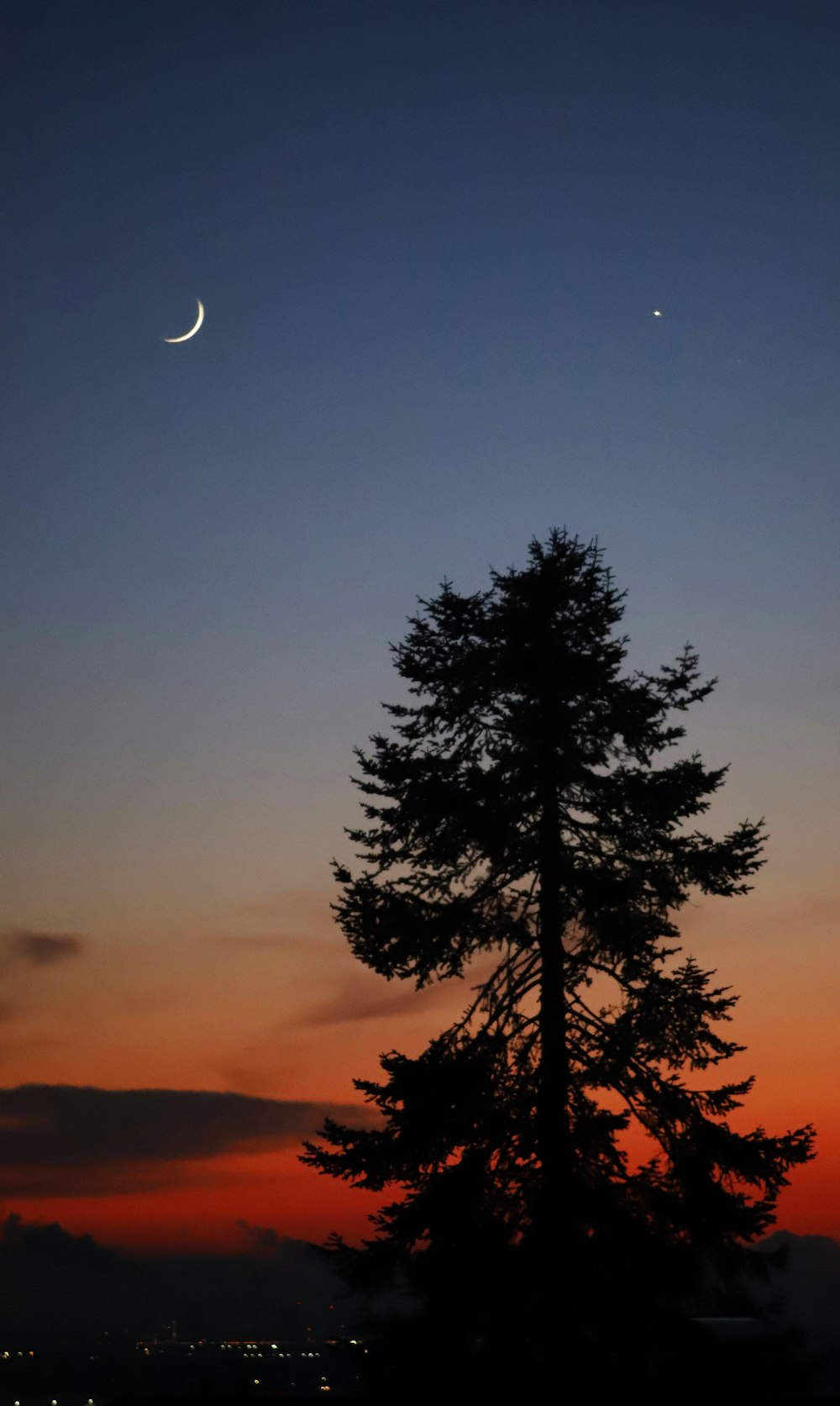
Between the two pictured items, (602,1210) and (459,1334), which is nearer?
(459,1334)

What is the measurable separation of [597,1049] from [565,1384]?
19.7 ft

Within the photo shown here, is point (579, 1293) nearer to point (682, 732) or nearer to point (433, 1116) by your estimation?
point (433, 1116)

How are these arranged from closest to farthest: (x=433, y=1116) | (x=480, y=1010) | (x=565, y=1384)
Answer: (x=565, y=1384)
(x=433, y=1116)
(x=480, y=1010)

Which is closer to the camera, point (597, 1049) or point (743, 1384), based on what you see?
point (743, 1384)

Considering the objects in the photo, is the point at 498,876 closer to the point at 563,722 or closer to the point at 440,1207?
the point at 563,722

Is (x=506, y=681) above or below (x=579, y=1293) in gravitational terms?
above

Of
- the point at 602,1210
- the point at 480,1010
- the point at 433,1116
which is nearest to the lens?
the point at 602,1210

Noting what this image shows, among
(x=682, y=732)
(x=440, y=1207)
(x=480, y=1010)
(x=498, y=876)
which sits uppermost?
(x=682, y=732)

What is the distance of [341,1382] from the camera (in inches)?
796

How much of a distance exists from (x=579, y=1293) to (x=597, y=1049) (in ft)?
15.2

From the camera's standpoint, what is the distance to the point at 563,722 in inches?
1006

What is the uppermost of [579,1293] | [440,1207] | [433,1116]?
[433,1116]

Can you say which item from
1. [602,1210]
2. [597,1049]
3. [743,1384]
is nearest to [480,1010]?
[597,1049]

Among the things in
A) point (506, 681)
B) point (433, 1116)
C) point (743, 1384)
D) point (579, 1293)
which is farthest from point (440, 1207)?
point (506, 681)
